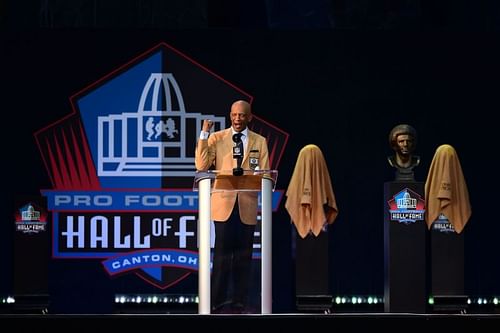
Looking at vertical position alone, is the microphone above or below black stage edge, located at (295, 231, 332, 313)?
above

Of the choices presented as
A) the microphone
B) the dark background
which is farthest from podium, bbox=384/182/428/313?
the microphone

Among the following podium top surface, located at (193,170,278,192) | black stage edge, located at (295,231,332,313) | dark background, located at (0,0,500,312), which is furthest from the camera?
dark background, located at (0,0,500,312)

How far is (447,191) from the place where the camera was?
8.86 m

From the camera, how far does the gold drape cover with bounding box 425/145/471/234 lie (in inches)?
350

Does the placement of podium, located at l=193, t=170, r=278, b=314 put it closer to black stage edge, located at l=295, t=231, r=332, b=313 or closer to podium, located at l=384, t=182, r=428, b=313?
podium, located at l=384, t=182, r=428, b=313

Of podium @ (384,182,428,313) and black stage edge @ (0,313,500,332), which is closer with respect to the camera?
black stage edge @ (0,313,500,332)

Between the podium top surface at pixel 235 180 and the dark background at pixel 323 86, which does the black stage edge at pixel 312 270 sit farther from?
the podium top surface at pixel 235 180

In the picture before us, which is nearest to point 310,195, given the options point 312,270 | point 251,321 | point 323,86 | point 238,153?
point 312,270

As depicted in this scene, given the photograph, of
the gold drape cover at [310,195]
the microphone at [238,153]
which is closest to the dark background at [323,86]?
the gold drape cover at [310,195]

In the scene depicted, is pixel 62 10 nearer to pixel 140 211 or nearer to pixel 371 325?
pixel 140 211

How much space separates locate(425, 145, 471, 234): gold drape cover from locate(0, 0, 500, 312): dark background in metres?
0.77

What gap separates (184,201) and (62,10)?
198cm

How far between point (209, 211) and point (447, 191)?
268 centimetres

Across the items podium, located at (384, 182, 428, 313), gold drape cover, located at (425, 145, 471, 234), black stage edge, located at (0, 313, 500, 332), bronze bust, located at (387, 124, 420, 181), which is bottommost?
black stage edge, located at (0, 313, 500, 332)
